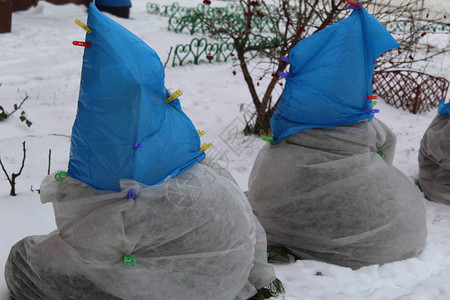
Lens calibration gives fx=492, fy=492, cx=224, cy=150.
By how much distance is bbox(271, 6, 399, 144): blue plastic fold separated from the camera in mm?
2951

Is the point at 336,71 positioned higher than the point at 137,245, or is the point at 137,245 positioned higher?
the point at 336,71

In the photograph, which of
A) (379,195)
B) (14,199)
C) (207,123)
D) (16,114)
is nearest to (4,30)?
(16,114)

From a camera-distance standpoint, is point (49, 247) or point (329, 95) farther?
point (329, 95)

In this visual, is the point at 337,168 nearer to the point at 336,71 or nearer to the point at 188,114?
the point at 336,71

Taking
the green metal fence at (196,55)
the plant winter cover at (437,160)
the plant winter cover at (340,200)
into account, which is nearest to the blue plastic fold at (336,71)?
the plant winter cover at (340,200)

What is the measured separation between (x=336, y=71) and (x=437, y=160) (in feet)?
6.76

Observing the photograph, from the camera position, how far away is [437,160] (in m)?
4.48

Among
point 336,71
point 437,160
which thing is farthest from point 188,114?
point 336,71

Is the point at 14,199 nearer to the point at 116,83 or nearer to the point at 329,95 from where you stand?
the point at 116,83

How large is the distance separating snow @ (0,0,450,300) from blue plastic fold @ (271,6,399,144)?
73 cm

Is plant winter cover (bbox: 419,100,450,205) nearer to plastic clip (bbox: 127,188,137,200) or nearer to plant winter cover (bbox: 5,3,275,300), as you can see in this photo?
plant winter cover (bbox: 5,3,275,300)

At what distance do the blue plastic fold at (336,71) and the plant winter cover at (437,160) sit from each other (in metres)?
1.71

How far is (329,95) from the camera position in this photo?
299 cm

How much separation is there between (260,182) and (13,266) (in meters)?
1.56
